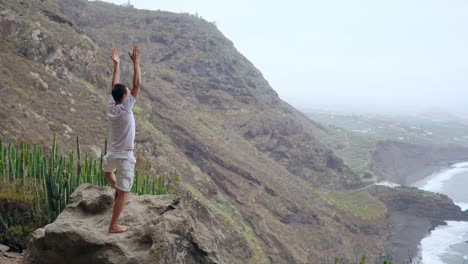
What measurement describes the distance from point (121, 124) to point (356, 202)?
42.8 meters

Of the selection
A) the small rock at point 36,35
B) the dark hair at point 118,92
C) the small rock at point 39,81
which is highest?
the small rock at point 36,35

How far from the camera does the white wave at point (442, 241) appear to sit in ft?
123

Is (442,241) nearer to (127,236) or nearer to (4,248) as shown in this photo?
(127,236)

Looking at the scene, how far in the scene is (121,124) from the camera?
17.5ft

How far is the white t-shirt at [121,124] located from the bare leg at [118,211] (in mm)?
607

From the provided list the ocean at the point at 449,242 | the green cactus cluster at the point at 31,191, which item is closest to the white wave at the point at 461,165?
the ocean at the point at 449,242

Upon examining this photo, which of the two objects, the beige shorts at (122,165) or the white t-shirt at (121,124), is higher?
the white t-shirt at (121,124)

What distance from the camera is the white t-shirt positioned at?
17.3 ft

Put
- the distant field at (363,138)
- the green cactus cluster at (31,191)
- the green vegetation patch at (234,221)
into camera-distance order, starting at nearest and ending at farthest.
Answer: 1. the green cactus cluster at (31,191)
2. the green vegetation patch at (234,221)
3. the distant field at (363,138)

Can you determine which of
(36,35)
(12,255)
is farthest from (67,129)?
(12,255)

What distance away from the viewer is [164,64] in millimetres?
47562

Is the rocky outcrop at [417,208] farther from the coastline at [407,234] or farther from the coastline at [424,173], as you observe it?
the coastline at [424,173]

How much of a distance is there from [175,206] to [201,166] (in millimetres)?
25307

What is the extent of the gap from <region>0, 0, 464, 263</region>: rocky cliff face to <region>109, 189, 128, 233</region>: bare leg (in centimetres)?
34
